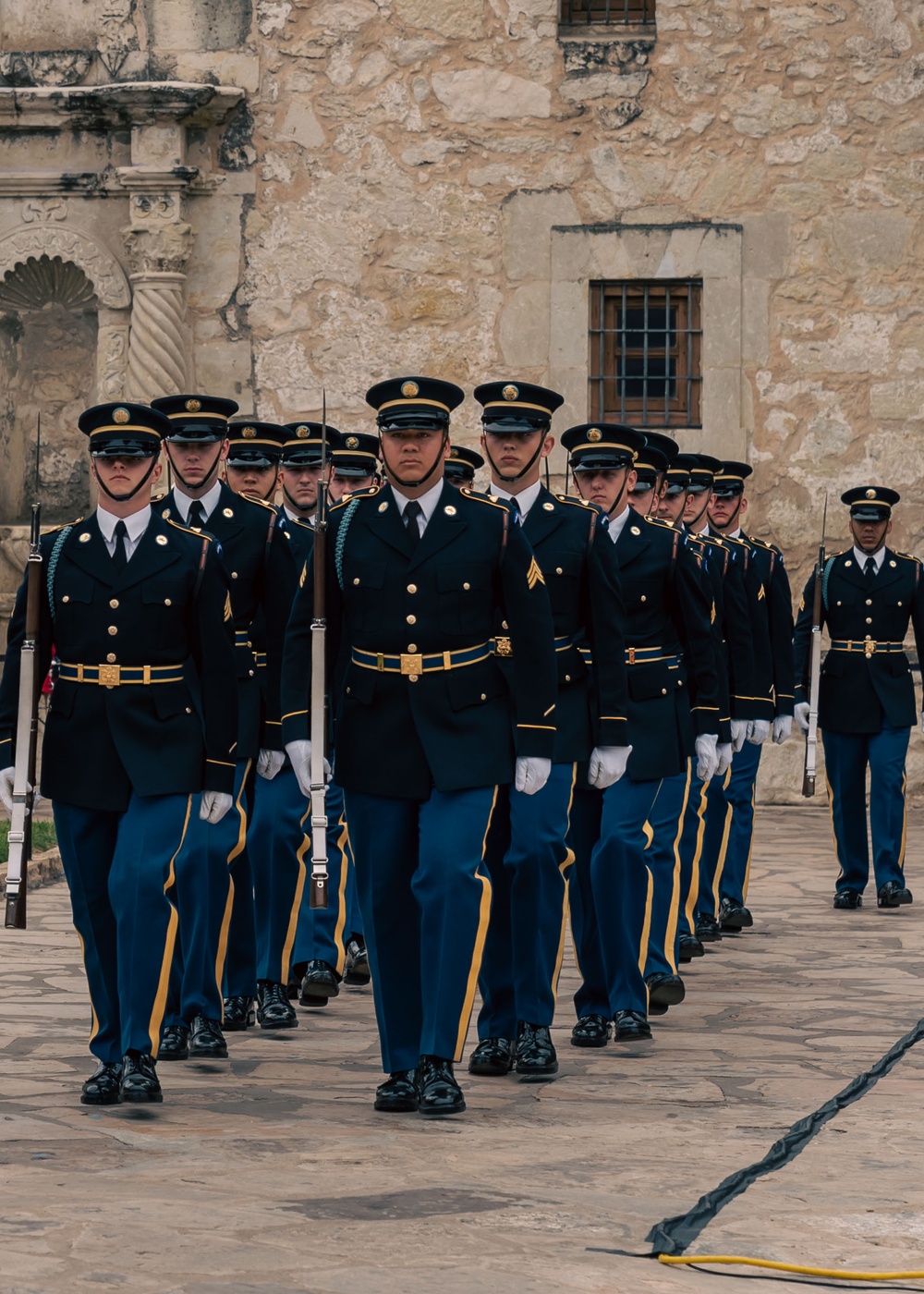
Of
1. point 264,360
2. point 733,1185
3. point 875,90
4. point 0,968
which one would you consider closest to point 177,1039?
point 0,968

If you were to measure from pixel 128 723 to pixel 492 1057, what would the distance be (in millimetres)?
1404

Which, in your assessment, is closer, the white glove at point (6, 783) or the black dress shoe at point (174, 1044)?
the white glove at point (6, 783)

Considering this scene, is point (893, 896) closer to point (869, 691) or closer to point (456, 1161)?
point (869, 691)

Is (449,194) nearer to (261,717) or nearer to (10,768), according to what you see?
(261,717)

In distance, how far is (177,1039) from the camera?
269 inches

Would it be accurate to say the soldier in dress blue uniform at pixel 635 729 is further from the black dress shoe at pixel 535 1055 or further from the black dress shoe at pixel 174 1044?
the black dress shoe at pixel 174 1044

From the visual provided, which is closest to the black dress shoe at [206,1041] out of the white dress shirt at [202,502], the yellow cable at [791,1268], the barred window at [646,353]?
the white dress shirt at [202,502]

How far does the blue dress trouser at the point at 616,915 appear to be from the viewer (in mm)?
7270

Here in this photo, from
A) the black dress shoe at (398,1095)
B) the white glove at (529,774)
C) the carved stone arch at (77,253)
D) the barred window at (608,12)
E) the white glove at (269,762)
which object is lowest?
the black dress shoe at (398,1095)

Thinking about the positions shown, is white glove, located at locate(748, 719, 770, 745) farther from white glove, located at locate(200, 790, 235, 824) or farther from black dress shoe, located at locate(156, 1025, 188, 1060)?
white glove, located at locate(200, 790, 235, 824)

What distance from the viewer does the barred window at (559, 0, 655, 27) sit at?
48.9 feet

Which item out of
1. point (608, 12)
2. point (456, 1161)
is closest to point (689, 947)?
point (456, 1161)

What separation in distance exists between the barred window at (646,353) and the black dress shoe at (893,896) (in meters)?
4.92

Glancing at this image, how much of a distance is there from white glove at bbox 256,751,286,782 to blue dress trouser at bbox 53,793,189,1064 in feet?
4.27
